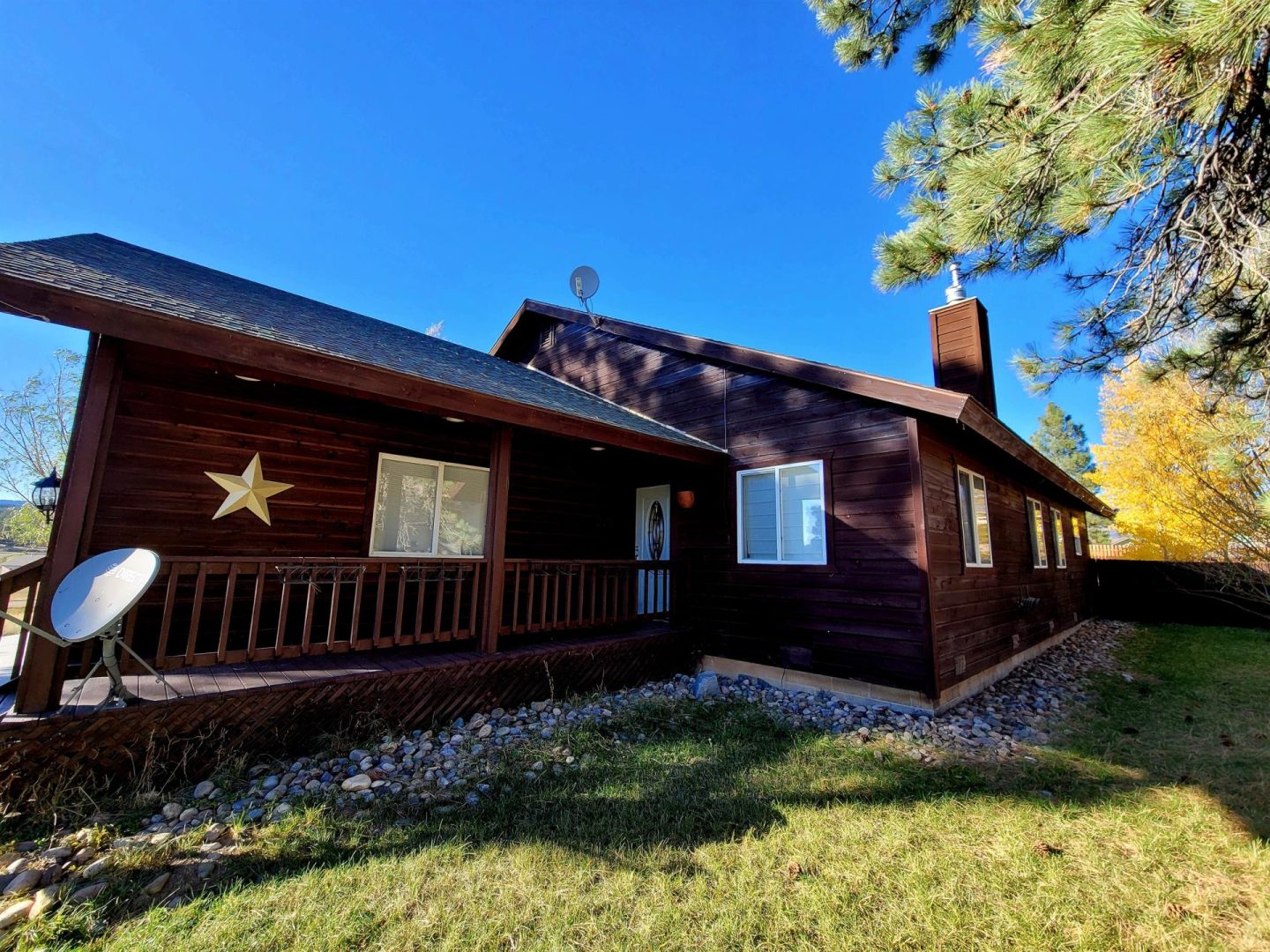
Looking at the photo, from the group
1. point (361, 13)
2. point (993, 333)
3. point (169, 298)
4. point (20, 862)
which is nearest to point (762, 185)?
point (993, 333)

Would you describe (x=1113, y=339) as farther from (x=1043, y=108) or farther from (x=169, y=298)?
(x=169, y=298)

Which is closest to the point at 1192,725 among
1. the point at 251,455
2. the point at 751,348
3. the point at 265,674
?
the point at 751,348

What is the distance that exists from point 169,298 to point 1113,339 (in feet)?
22.8

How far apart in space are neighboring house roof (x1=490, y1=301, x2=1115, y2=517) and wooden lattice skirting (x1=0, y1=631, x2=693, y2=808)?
389 centimetres

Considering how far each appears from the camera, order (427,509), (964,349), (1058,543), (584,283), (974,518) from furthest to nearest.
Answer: (1058,543)
(584,283)
(964,349)
(974,518)
(427,509)

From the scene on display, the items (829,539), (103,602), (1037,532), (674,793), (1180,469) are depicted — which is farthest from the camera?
(1180,469)

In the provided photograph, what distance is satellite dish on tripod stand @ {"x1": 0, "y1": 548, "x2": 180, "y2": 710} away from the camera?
9.54 ft

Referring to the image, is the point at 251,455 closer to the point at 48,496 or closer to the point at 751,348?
the point at 48,496

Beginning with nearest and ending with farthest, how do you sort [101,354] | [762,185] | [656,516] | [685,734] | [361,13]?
[101,354], [685,734], [361,13], [656,516], [762,185]

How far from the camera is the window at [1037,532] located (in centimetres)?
941

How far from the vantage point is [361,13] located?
7.39 meters

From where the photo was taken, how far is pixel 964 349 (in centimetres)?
810

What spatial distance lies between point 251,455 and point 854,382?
21.4 feet

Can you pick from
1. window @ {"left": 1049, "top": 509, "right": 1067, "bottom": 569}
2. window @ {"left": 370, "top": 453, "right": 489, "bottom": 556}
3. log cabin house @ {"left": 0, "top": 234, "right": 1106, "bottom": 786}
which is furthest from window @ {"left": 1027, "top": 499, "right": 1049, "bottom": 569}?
window @ {"left": 370, "top": 453, "right": 489, "bottom": 556}
